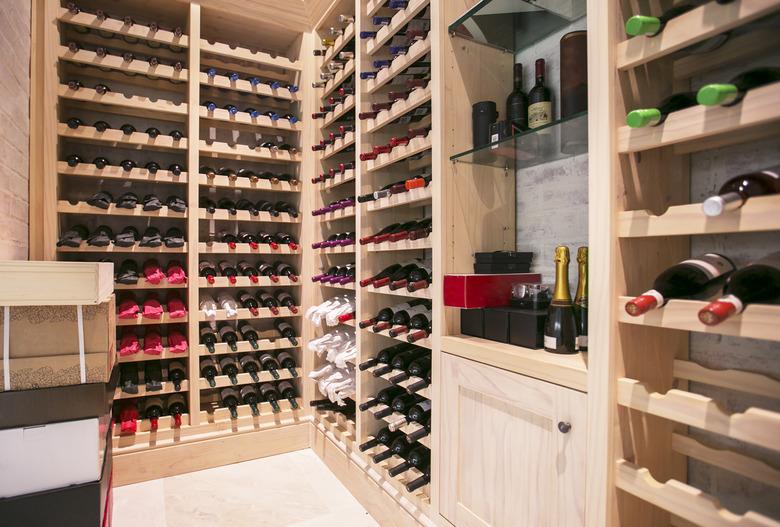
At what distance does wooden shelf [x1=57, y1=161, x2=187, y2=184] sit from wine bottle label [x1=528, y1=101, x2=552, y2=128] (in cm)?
213

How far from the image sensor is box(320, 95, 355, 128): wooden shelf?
2496 millimetres

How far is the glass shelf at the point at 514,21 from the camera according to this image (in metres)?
1.57

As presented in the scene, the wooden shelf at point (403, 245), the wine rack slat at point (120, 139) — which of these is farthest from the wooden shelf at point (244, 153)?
the wooden shelf at point (403, 245)

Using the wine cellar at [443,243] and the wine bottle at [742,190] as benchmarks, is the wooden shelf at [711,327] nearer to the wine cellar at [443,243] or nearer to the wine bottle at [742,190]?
the wine cellar at [443,243]

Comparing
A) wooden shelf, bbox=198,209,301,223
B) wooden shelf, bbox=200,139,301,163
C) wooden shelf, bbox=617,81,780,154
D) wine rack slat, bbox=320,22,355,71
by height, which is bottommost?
wooden shelf, bbox=617,81,780,154

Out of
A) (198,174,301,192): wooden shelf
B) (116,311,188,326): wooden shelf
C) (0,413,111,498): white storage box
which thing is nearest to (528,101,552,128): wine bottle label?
(0,413,111,498): white storage box

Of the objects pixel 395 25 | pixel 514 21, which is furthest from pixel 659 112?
pixel 395 25

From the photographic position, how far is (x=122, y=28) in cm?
257

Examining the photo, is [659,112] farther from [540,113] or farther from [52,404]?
[52,404]

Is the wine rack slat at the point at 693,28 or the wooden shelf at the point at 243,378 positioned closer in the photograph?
the wine rack slat at the point at 693,28

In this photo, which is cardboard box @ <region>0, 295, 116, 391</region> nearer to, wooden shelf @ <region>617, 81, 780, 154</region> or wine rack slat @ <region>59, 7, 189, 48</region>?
wooden shelf @ <region>617, 81, 780, 154</region>

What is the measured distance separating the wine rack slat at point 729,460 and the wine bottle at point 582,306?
1.07 ft

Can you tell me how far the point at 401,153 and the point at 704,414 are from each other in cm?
148

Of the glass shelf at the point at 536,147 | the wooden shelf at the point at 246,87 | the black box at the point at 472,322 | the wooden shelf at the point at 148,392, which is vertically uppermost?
the wooden shelf at the point at 246,87
